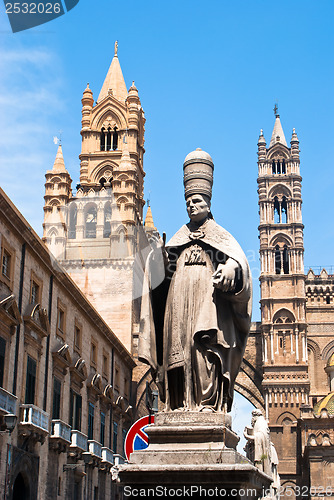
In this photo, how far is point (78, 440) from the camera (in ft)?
95.8

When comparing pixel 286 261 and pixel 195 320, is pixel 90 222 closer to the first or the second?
pixel 286 261

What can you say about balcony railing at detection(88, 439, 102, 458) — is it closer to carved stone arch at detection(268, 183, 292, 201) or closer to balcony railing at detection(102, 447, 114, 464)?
balcony railing at detection(102, 447, 114, 464)

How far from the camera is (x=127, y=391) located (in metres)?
43.7

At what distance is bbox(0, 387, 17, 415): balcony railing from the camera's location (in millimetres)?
20891

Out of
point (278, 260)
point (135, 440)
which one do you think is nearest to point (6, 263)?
point (135, 440)

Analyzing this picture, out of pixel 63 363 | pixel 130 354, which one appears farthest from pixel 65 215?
Answer: pixel 63 363

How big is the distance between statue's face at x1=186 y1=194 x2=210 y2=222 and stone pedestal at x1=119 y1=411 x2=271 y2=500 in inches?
67.7

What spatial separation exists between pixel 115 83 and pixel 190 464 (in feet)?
181

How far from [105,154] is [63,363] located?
28855mm

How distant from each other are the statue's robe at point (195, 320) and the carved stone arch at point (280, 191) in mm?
58227

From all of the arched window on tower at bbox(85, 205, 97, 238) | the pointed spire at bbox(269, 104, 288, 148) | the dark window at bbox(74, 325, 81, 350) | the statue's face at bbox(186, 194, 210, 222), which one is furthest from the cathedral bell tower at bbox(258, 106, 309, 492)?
the statue's face at bbox(186, 194, 210, 222)

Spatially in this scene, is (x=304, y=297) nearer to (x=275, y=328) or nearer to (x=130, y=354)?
(x=275, y=328)

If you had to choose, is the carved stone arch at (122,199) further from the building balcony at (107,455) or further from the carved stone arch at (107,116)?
the building balcony at (107,455)

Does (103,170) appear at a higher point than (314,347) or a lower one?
higher
